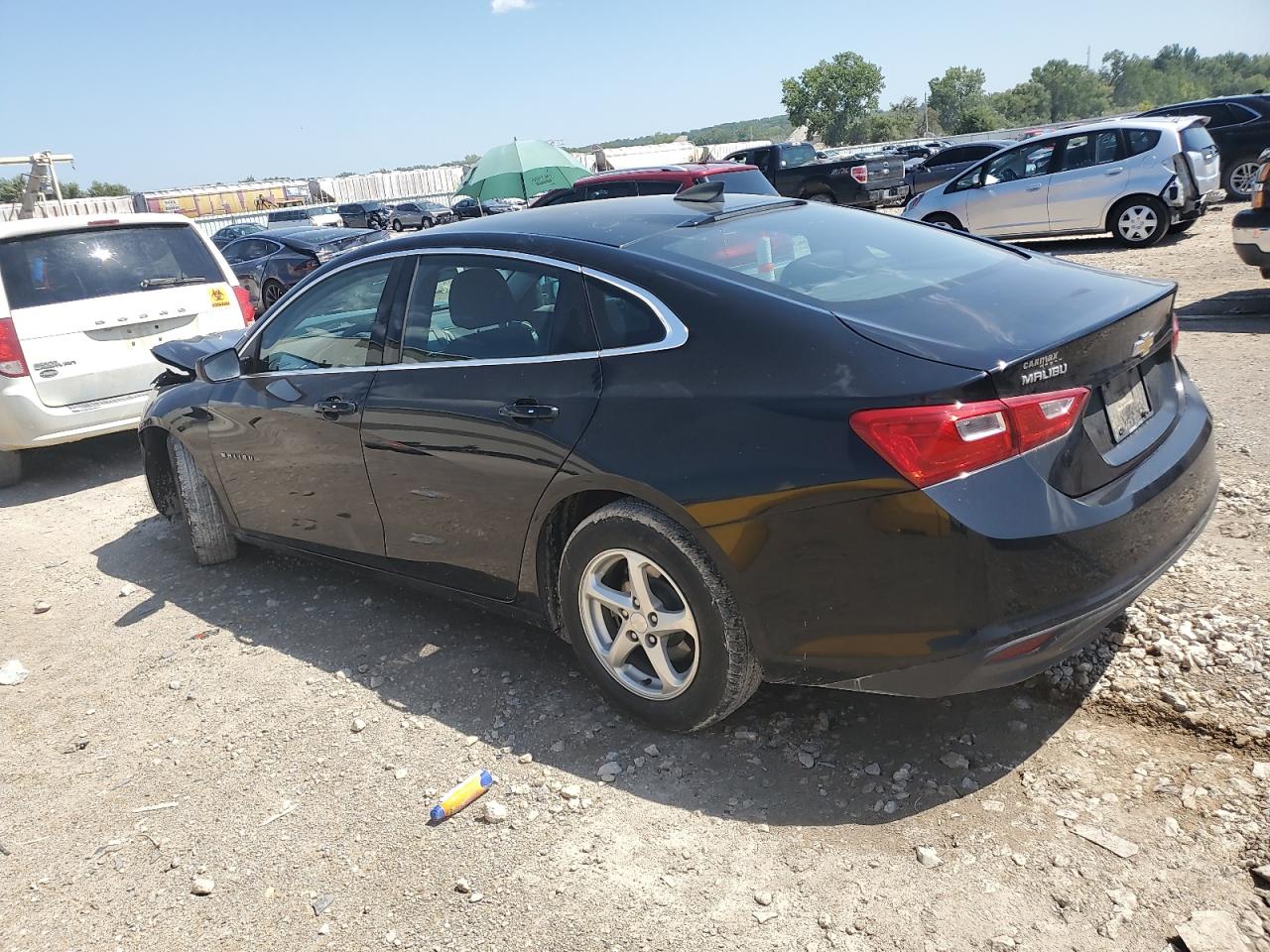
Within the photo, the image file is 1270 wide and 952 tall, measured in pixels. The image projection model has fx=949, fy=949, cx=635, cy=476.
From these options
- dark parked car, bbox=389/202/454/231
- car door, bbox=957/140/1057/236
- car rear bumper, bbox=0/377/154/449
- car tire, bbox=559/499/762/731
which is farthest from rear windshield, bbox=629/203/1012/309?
dark parked car, bbox=389/202/454/231

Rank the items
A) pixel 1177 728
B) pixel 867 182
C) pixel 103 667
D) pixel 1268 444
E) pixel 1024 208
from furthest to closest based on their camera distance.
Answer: pixel 867 182
pixel 1024 208
pixel 1268 444
pixel 103 667
pixel 1177 728

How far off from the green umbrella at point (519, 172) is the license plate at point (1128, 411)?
2092cm

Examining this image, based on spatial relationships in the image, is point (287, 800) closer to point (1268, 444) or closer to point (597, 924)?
point (597, 924)

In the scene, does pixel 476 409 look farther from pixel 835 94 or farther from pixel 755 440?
pixel 835 94

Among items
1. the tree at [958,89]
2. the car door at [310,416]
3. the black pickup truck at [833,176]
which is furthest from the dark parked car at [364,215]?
the tree at [958,89]

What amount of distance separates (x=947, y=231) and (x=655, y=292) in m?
1.51

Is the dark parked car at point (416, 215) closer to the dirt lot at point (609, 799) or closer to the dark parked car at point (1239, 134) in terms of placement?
the dark parked car at point (1239, 134)

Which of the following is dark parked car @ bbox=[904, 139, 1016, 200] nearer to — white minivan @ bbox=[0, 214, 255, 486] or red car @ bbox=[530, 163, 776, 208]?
red car @ bbox=[530, 163, 776, 208]

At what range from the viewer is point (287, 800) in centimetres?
311

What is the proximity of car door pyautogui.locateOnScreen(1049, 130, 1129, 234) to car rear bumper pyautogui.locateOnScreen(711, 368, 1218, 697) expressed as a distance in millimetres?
11847

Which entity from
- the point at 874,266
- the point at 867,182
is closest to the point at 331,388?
the point at 874,266

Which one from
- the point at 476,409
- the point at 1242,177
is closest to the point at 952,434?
the point at 476,409

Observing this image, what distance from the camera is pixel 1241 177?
52.2ft

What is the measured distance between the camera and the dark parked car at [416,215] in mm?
35594
